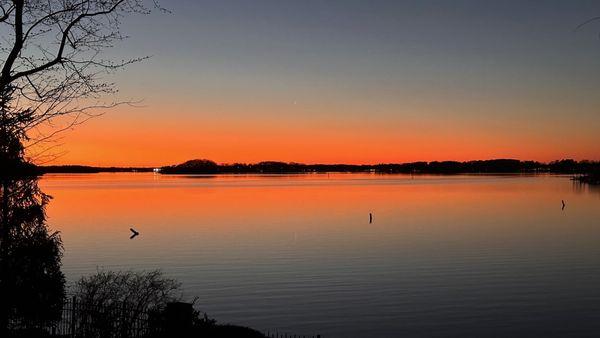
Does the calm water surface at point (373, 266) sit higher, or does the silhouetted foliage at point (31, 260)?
the silhouetted foliage at point (31, 260)

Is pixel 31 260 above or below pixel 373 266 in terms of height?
above

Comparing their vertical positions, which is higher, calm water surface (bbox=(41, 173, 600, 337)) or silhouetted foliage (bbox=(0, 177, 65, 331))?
silhouetted foliage (bbox=(0, 177, 65, 331))

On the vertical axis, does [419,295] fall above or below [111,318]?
below

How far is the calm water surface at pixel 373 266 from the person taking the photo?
4191cm

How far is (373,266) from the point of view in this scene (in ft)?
211

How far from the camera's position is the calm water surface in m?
41.9

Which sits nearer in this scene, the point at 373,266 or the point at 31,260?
the point at 31,260

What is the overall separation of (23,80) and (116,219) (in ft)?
379

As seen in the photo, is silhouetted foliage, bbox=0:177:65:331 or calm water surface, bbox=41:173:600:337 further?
calm water surface, bbox=41:173:600:337

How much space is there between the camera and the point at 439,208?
14800 cm

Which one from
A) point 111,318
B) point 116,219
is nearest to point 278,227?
point 116,219

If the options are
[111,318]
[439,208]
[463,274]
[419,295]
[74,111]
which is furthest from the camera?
[439,208]

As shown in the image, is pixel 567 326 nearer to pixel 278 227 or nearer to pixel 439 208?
pixel 278 227

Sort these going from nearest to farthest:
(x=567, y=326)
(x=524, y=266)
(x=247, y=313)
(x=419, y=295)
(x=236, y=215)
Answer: (x=567, y=326) → (x=247, y=313) → (x=419, y=295) → (x=524, y=266) → (x=236, y=215)
